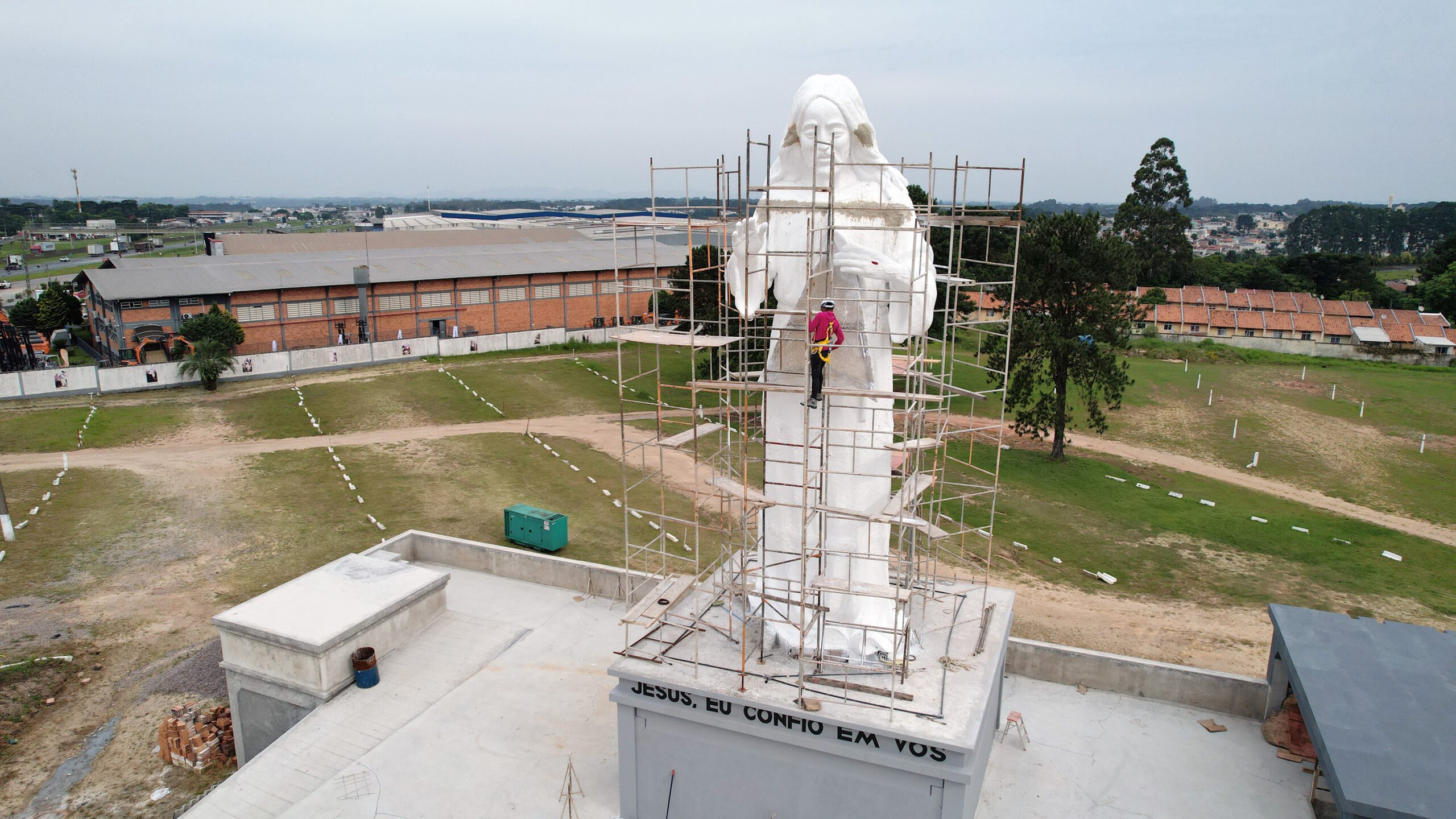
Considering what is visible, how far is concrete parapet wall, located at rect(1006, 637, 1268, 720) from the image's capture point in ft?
47.2

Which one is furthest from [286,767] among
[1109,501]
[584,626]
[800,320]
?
[1109,501]

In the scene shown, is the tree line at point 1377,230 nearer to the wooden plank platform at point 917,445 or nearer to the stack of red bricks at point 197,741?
the wooden plank platform at point 917,445

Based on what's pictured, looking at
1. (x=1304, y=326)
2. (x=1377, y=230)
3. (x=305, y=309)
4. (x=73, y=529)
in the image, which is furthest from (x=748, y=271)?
(x=1377, y=230)

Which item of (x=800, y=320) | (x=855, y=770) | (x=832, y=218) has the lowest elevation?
(x=855, y=770)

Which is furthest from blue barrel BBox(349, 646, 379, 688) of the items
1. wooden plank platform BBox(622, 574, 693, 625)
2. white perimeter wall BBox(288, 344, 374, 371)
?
white perimeter wall BBox(288, 344, 374, 371)

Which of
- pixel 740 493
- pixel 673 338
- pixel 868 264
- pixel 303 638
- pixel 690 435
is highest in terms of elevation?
pixel 868 264

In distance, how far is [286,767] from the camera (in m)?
13.1

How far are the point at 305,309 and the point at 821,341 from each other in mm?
42502

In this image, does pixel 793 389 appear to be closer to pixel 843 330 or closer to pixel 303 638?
pixel 843 330

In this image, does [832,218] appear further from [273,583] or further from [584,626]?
[273,583]

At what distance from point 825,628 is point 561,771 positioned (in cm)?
458

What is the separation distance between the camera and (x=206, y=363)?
3772cm

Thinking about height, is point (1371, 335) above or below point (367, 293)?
below

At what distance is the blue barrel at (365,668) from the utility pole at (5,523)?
44.0ft
